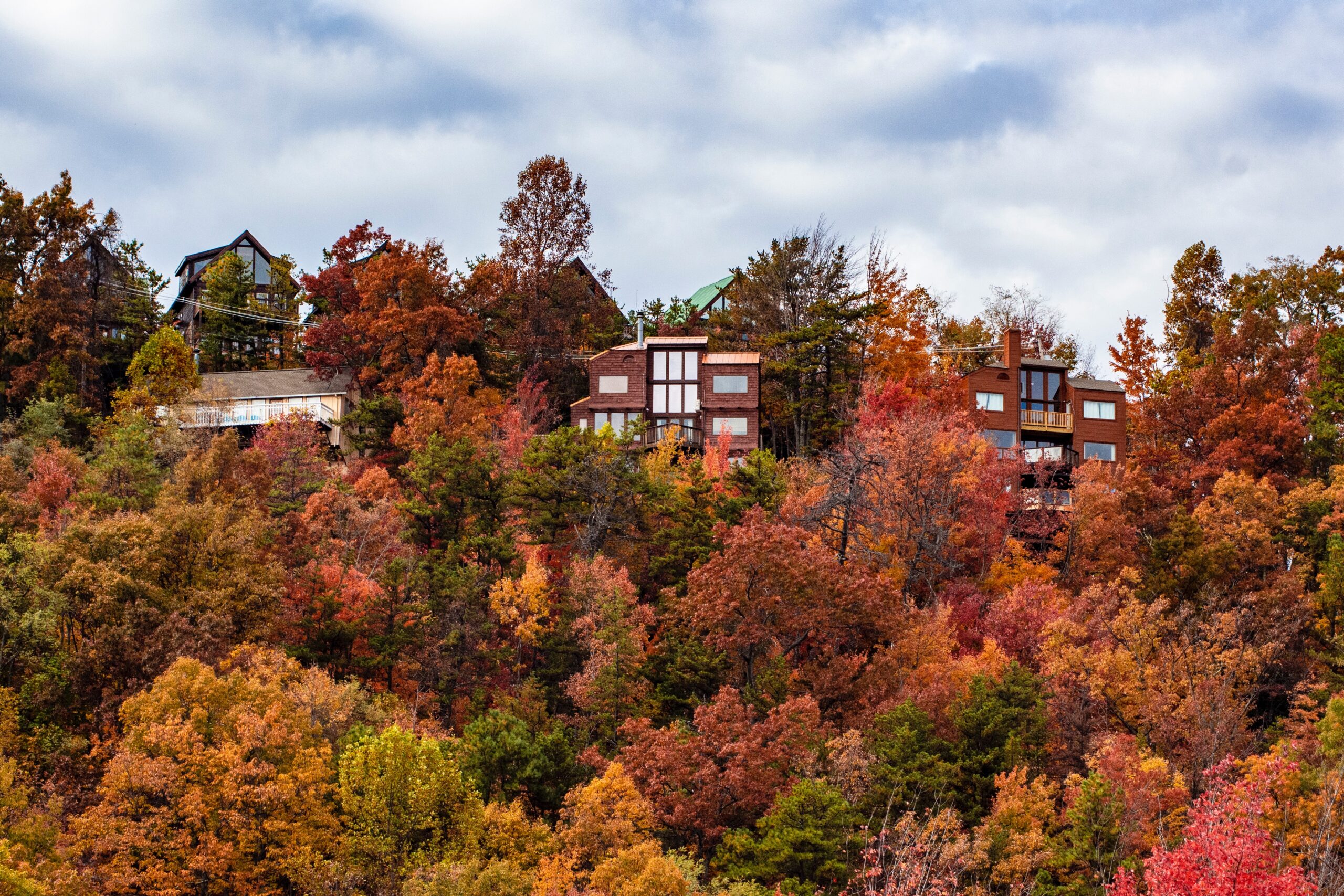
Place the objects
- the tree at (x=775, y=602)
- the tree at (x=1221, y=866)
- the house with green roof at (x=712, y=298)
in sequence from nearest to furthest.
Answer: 1. the tree at (x=1221, y=866)
2. the tree at (x=775, y=602)
3. the house with green roof at (x=712, y=298)

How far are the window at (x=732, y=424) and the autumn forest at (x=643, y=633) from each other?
222cm

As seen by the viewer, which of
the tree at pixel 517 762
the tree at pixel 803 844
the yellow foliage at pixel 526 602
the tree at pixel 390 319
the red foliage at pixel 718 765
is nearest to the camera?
the tree at pixel 803 844

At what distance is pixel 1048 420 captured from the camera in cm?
7019

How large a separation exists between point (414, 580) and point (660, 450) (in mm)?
17981

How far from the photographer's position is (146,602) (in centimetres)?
3978

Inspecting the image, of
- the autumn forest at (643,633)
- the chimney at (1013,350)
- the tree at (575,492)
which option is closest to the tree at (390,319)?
the autumn forest at (643,633)

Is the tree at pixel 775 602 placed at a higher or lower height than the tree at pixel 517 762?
higher

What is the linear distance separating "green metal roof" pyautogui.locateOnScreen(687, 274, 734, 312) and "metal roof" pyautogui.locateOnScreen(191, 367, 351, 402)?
32002 mm

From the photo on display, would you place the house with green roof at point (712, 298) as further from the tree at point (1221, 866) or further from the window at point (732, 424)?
the tree at point (1221, 866)

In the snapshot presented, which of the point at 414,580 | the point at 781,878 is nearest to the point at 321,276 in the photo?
the point at 414,580

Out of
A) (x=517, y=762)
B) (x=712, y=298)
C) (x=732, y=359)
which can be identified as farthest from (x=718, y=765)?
(x=712, y=298)

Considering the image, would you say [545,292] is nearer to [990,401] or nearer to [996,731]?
[990,401]

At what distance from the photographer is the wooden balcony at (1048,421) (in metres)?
69.9

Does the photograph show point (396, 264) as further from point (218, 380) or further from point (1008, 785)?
point (1008, 785)
